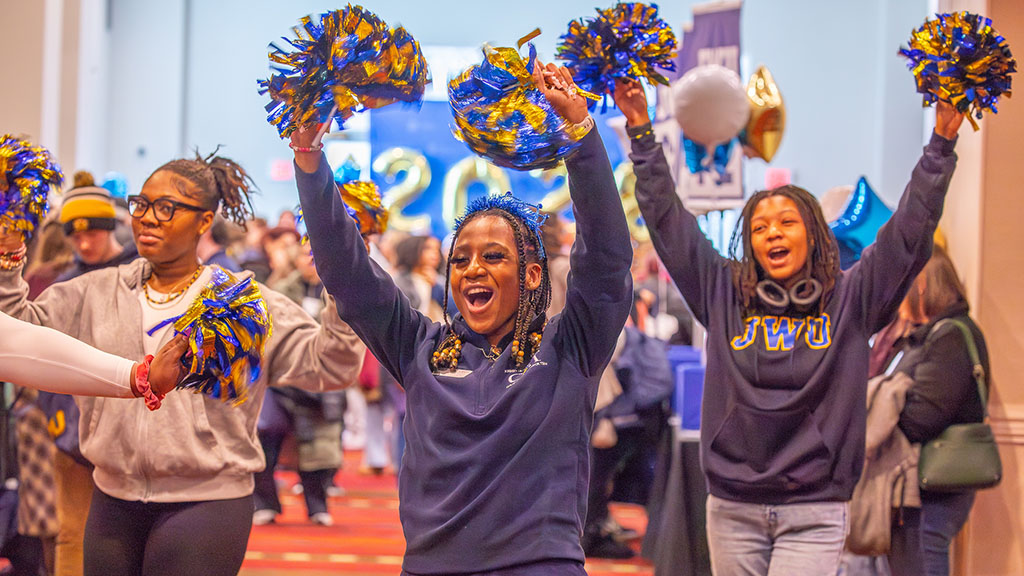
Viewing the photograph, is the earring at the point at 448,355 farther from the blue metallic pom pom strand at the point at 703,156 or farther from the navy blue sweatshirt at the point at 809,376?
the blue metallic pom pom strand at the point at 703,156

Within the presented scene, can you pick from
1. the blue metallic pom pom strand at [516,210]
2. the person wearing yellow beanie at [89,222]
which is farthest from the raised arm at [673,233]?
the person wearing yellow beanie at [89,222]

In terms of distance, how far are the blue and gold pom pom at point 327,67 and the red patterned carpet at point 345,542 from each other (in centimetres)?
372

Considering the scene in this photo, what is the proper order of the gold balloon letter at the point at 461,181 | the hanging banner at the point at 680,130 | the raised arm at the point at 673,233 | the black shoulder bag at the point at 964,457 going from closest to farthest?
the raised arm at the point at 673,233, the black shoulder bag at the point at 964,457, the hanging banner at the point at 680,130, the gold balloon letter at the point at 461,181

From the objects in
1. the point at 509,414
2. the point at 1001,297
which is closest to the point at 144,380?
the point at 509,414

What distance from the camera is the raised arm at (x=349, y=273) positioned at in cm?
209

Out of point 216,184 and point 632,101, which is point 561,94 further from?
point 216,184

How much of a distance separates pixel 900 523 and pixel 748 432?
1.12 m

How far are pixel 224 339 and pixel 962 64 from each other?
2.11 m

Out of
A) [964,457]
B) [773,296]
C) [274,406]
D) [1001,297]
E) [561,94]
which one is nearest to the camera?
[561,94]

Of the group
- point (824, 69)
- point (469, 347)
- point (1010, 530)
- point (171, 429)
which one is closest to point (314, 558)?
point (171, 429)

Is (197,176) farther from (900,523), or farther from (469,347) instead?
(900,523)

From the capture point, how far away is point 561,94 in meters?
1.92

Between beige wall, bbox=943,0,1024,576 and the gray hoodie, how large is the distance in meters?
2.69

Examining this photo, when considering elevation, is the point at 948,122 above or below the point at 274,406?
above
